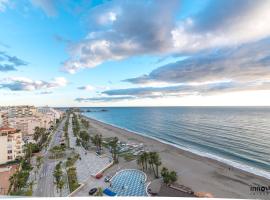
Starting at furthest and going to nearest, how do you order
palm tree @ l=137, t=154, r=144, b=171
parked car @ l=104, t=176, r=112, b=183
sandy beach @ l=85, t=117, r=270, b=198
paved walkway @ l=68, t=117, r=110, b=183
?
palm tree @ l=137, t=154, r=144, b=171 → paved walkway @ l=68, t=117, r=110, b=183 → parked car @ l=104, t=176, r=112, b=183 → sandy beach @ l=85, t=117, r=270, b=198

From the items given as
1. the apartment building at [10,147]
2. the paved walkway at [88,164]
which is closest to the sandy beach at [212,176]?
the paved walkway at [88,164]

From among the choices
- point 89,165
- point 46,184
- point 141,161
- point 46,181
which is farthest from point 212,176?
point 46,181

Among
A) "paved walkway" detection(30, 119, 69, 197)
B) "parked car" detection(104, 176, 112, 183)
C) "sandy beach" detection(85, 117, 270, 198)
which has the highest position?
"paved walkway" detection(30, 119, 69, 197)

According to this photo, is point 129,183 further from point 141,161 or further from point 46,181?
point 46,181

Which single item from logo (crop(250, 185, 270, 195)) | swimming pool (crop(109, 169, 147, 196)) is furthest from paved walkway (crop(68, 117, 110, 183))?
logo (crop(250, 185, 270, 195))

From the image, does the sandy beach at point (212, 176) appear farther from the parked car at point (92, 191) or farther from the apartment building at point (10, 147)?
the apartment building at point (10, 147)

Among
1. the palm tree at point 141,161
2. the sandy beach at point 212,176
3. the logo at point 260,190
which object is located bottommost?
the logo at point 260,190

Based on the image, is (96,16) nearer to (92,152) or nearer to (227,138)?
(92,152)

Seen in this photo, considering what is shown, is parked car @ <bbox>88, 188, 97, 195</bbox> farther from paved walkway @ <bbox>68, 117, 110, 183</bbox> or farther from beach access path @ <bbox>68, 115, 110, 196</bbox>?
paved walkway @ <bbox>68, 117, 110, 183</bbox>

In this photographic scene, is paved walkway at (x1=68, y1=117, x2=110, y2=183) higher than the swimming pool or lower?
higher

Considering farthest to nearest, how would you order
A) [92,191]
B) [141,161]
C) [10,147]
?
[10,147], [141,161], [92,191]
